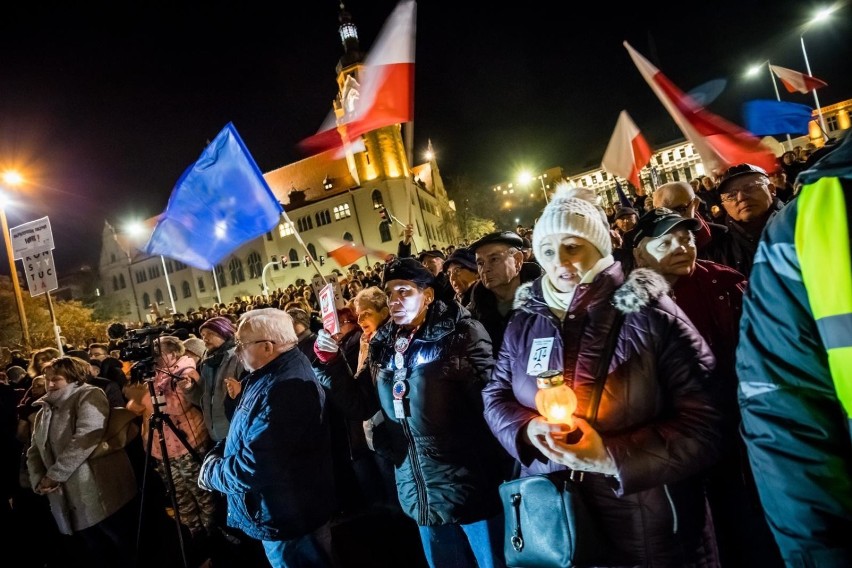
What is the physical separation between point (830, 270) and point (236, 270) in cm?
6463

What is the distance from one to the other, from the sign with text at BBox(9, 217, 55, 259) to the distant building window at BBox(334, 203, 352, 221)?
4675cm

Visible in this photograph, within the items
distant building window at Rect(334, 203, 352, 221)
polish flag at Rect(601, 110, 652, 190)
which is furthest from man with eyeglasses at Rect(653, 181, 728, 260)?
distant building window at Rect(334, 203, 352, 221)

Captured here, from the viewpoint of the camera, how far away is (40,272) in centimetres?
1012

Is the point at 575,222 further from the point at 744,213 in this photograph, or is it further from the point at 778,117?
the point at 778,117

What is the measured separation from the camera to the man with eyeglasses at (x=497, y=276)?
400 cm

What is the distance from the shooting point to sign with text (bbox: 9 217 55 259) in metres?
10.1

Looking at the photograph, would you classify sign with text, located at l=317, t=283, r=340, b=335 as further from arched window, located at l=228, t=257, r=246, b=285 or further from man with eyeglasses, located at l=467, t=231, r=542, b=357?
arched window, located at l=228, t=257, r=246, b=285

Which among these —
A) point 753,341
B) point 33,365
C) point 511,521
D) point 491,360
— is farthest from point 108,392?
point 753,341

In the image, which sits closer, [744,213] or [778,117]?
[744,213]

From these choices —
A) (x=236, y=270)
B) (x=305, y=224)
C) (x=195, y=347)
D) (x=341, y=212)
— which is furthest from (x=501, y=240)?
(x=236, y=270)

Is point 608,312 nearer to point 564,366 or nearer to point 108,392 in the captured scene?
point 564,366

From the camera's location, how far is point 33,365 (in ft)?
21.6

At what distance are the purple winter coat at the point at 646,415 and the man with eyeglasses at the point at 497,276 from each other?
6.14 ft

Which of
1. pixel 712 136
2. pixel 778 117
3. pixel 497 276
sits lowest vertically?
pixel 497 276
